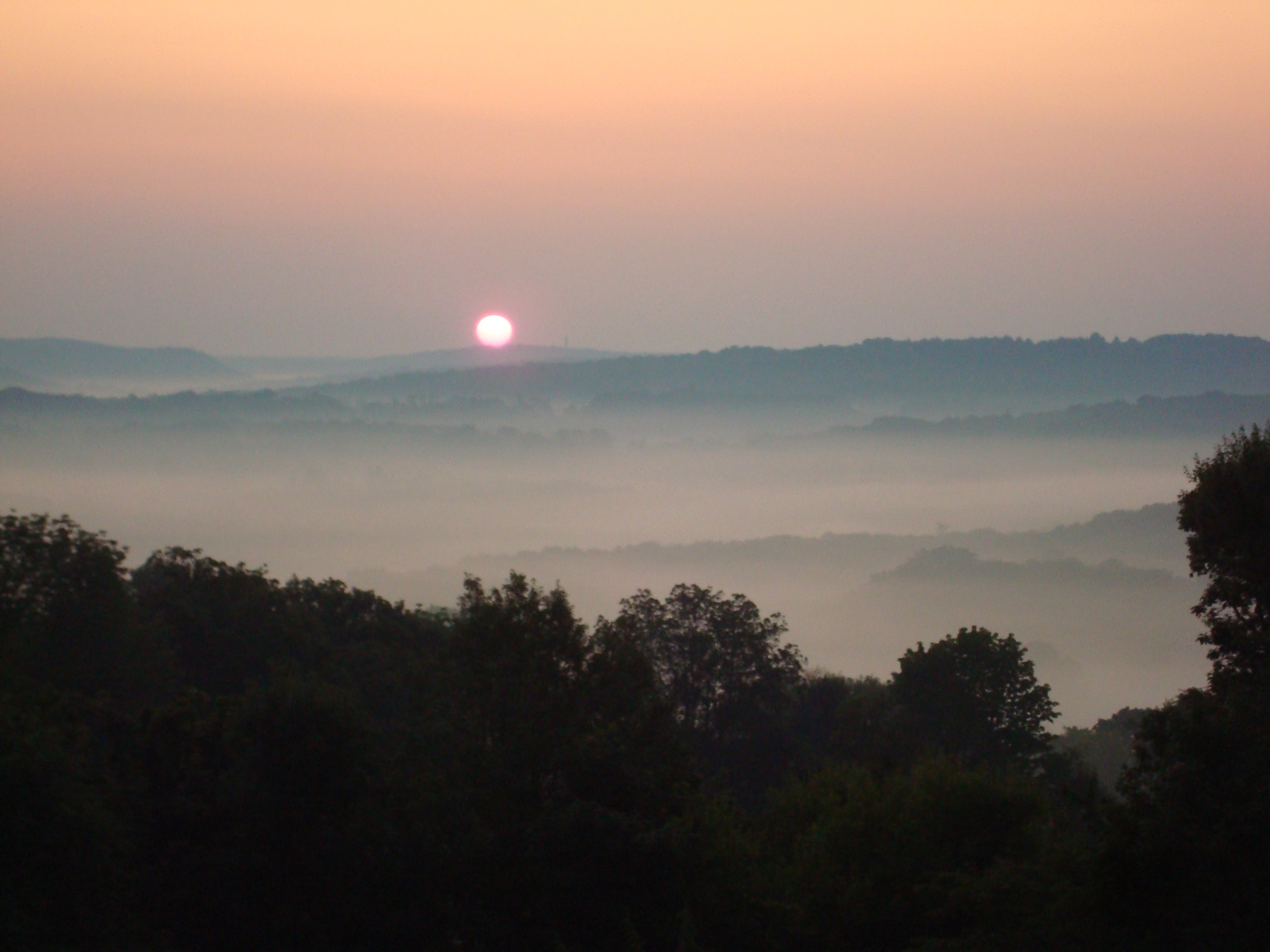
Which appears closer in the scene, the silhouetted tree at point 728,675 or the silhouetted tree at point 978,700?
the silhouetted tree at point 978,700

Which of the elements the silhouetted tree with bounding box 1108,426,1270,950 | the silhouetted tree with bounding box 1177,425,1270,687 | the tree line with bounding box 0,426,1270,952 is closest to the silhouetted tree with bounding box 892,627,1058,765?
the tree line with bounding box 0,426,1270,952

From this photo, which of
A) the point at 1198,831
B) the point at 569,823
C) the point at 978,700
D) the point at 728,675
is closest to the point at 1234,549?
the point at 1198,831

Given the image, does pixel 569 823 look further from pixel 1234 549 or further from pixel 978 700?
pixel 978 700

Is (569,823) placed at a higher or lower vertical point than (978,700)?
higher

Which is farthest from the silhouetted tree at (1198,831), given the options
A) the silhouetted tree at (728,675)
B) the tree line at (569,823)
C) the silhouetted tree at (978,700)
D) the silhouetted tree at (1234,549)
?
the silhouetted tree at (728,675)

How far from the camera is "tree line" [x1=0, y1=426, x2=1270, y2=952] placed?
12.6m

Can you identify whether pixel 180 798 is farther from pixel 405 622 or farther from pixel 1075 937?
pixel 405 622

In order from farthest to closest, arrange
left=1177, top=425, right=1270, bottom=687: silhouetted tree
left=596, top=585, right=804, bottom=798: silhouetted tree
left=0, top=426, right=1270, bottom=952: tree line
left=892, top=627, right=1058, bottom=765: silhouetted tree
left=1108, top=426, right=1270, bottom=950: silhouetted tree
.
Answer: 1. left=596, top=585, right=804, bottom=798: silhouetted tree
2. left=892, top=627, right=1058, bottom=765: silhouetted tree
3. left=1177, top=425, right=1270, bottom=687: silhouetted tree
4. left=0, top=426, right=1270, bottom=952: tree line
5. left=1108, top=426, right=1270, bottom=950: silhouetted tree

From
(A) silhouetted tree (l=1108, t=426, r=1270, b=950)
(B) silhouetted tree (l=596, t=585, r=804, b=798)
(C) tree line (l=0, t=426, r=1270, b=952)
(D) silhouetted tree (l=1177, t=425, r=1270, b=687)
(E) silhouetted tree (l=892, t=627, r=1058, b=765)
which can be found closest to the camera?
(A) silhouetted tree (l=1108, t=426, r=1270, b=950)

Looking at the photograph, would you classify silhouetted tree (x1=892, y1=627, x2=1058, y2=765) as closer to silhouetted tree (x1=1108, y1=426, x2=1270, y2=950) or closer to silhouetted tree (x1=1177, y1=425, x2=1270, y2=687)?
silhouetted tree (x1=1177, y1=425, x2=1270, y2=687)

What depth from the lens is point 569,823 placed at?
15625 millimetres

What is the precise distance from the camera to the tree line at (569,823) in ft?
41.3

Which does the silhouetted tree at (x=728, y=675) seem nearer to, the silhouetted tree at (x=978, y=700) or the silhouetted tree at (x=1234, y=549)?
the silhouetted tree at (x=978, y=700)

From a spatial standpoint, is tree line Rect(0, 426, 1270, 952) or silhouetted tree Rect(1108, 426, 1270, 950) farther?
tree line Rect(0, 426, 1270, 952)
